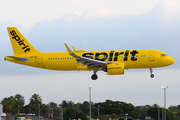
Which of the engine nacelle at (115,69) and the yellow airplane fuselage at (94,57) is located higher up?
the yellow airplane fuselage at (94,57)

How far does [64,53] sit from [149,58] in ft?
52.6

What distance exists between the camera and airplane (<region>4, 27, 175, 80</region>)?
6238cm

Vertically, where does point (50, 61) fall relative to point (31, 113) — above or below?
above

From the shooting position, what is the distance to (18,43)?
72.7 metres

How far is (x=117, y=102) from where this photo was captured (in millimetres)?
144625

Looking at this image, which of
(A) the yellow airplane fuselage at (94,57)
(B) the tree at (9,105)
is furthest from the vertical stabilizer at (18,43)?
(B) the tree at (9,105)

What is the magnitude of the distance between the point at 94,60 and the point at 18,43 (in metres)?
18.9

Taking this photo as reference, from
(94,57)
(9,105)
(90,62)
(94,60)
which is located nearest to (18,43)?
(94,57)

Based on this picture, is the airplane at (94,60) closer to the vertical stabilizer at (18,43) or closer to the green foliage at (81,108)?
the vertical stabilizer at (18,43)

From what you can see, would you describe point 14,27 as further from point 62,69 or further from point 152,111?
point 152,111

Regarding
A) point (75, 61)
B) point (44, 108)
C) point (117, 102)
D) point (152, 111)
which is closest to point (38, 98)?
point (44, 108)

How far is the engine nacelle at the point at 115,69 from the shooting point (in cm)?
6200

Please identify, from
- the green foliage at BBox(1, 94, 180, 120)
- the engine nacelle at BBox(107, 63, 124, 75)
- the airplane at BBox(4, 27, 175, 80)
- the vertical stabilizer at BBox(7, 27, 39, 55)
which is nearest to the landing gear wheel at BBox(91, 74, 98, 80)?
the airplane at BBox(4, 27, 175, 80)

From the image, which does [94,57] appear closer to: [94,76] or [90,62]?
[90,62]
